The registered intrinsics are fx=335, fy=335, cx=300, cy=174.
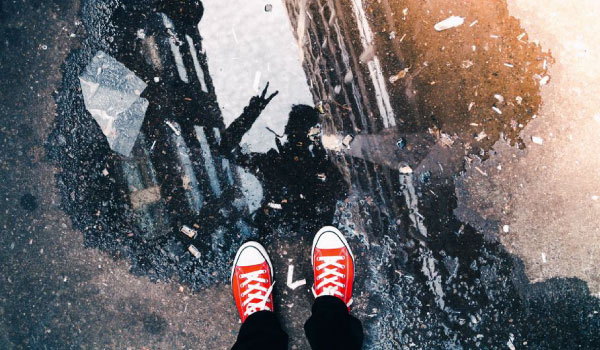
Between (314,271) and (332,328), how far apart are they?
416mm

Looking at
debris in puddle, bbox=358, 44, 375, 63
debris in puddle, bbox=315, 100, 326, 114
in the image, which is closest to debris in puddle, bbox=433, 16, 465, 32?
debris in puddle, bbox=358, 44, 375, 63

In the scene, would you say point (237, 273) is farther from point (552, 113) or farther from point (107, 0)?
point (552, 113)

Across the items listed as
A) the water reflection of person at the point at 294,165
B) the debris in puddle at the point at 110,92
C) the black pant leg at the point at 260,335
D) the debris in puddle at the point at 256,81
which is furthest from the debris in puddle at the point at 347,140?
the debris in puddle at the point at 110,92

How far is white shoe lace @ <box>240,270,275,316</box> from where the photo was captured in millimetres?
2262

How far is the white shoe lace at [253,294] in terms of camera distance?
7.42 ft

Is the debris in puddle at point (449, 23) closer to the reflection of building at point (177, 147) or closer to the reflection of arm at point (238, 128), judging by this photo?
the reflection of arm at point (238, 128)

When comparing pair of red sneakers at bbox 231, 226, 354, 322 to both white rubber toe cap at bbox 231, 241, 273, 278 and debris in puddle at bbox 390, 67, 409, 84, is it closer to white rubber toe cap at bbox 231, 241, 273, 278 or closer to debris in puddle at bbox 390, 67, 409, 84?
white rubber toe cap at bbox 231, 241, 273, 278

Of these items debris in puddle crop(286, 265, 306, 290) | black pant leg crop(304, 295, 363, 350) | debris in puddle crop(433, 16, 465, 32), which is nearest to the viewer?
black pant leg crop(304, 295, 363, 350)

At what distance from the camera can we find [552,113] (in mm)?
2234

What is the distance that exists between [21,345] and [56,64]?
2007 millimetres

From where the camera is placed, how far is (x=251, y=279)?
7.44 ft

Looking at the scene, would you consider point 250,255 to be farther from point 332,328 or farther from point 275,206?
point 332,328

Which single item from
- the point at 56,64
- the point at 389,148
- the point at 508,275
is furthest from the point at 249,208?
the point at 508,275

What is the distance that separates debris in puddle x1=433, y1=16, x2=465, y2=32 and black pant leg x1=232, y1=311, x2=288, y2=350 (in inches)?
87.4
